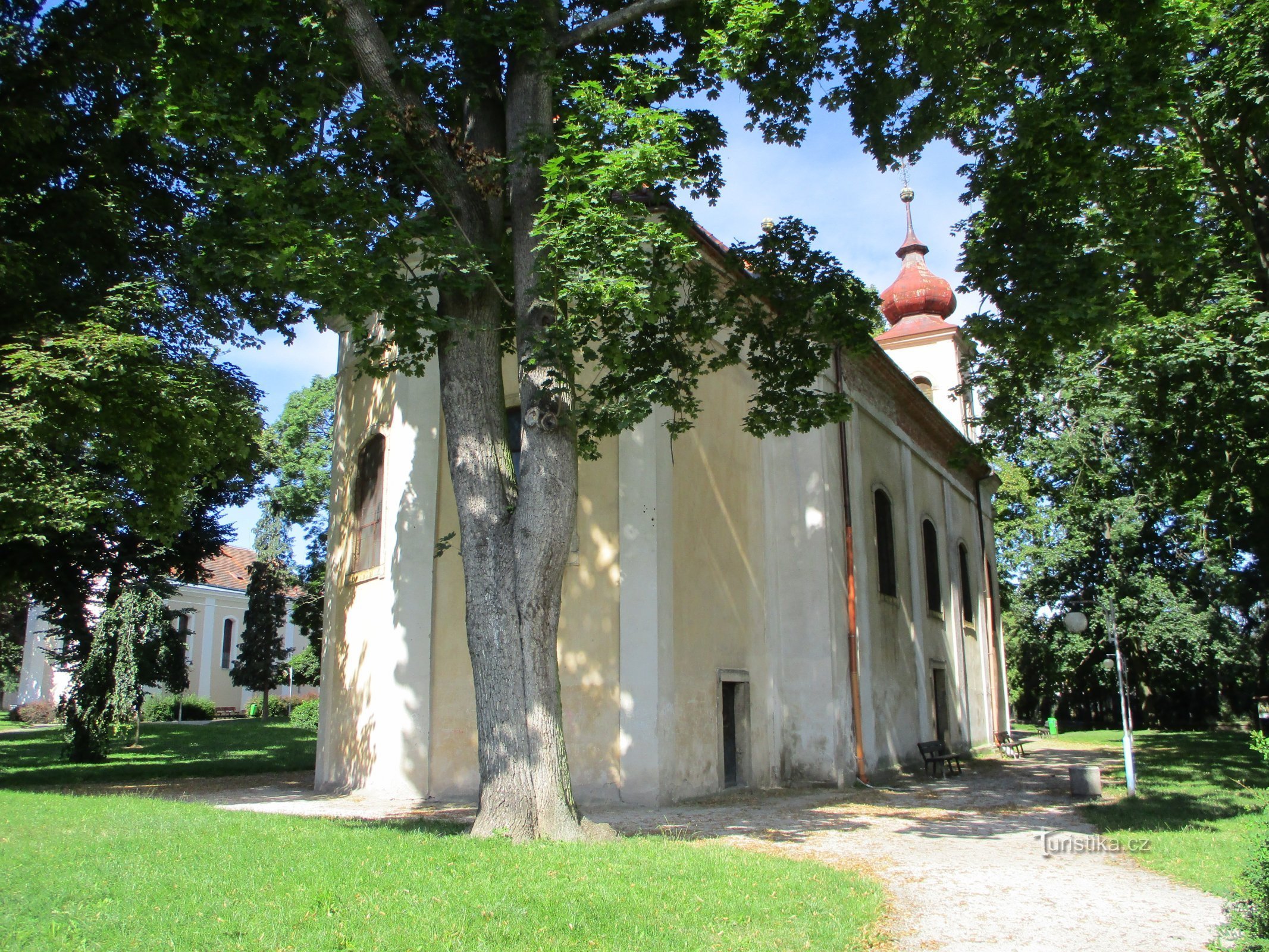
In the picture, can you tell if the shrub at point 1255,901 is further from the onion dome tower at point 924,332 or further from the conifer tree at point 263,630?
the conifer tree at point 263,630

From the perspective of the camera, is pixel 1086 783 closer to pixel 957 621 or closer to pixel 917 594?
pixel 917 594

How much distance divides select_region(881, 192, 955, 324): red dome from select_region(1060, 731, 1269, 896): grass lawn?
1527 centimetres

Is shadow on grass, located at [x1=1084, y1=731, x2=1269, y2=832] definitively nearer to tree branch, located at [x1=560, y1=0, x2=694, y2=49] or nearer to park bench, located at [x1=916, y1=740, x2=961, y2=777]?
park bench, located at [x1=916, y1=740, x2=961, y2=777]

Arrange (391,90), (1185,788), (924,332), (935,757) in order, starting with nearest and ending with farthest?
(391,90), (1185,788), (935,757), (924,332)

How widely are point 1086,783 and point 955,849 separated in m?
5.39

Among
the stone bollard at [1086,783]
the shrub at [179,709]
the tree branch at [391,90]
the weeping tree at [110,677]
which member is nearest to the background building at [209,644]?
the shrub at [179,709]

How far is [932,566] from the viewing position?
21297 millimetres

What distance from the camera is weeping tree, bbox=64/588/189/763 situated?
775 inches

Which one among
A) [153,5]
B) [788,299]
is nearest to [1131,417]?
[788,299]

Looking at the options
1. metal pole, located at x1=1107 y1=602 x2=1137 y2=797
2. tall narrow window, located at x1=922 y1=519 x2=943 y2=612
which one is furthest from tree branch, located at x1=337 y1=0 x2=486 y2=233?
tall narrow window, located at x1=922 y1=519 x2=943 y2=612

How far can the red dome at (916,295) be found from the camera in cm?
3102

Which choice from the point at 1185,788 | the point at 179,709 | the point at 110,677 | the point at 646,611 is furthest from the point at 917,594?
the point at 179,709

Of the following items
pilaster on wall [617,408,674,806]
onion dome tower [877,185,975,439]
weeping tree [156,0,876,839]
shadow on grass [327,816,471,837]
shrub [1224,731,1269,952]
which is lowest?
shadow on grass [327,816,471,837]

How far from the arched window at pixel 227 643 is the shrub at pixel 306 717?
1858 cm
